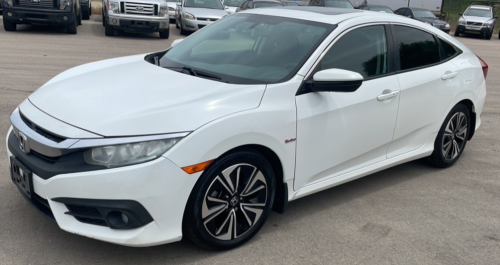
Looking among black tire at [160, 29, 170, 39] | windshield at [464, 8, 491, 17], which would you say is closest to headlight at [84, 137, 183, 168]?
black tire at [160, 29, 170, 39]

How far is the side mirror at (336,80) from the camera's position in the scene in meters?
3.79

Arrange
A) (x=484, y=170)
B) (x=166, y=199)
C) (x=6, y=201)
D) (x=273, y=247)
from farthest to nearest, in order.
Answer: (x=484, y=170) → (x=6, y=201) → (x=273, y=247) → (x=166, y=199)

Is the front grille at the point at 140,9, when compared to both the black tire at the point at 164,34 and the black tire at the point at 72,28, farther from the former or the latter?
the black tire at the point at 72,28

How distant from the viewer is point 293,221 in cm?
423

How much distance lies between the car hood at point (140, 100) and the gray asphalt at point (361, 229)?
89 cm

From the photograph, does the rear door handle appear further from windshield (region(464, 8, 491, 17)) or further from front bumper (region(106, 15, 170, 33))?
windshield (region(464, 8, 491, 17))

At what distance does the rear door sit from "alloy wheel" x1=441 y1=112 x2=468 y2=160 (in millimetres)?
258

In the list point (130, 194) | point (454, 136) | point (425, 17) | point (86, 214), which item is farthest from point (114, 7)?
point (425, 17)

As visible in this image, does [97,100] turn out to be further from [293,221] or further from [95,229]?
[293,221]

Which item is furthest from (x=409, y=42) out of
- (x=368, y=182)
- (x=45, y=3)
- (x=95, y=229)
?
(x=45, y=3)

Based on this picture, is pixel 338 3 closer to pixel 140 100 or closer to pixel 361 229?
pixel 361 229

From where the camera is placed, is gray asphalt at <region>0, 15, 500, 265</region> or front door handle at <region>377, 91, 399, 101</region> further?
front door handle at <region>377, 91, 399, 101</region>

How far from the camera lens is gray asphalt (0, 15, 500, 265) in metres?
3.59

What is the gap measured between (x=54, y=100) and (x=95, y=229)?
1027mm
